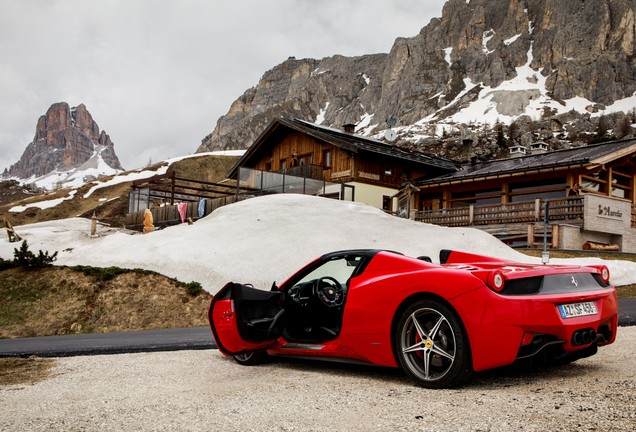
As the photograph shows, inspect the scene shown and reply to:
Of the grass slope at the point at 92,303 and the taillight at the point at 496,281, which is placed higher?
the taillight at the point at 496,281

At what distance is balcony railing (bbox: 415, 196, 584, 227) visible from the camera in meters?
21.0

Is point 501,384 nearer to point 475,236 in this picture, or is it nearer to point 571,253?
point 475,236

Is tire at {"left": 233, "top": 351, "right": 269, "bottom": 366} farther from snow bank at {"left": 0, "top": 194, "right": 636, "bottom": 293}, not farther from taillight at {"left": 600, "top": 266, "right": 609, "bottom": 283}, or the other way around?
snow bank at {"left": 0, "top": 194, "right": 636, "bottom": 293}

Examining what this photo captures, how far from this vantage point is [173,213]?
79.2 feet


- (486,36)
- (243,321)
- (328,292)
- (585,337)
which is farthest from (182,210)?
(486,36)

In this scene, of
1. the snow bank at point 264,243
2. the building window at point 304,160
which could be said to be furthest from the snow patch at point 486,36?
the snow bank at point 264,243

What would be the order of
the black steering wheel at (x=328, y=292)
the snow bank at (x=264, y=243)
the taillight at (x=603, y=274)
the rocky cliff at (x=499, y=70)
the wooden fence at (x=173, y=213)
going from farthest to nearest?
the rocky cliff at (x=499, y=70)
the wooden fence at (x=173, y=213)
the snow bank at (x=264, y=243)
the black steering wheel at (x=328, y=292)
the taillight at (x=603, y=274)

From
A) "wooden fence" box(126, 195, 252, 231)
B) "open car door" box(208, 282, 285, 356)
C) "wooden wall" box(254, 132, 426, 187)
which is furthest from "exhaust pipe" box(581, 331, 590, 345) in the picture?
"wooden wall" box(254, 132, 426, 187)

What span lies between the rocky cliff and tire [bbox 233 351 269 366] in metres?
98.2

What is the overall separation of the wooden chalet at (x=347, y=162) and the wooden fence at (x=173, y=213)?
5.07m

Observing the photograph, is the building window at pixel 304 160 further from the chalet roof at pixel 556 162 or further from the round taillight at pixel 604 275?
the round taillight at pixel 604 275

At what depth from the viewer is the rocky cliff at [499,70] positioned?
123938 mm

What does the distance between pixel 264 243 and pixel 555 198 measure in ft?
51.8

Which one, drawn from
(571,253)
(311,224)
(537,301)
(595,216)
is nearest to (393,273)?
(537,301)
